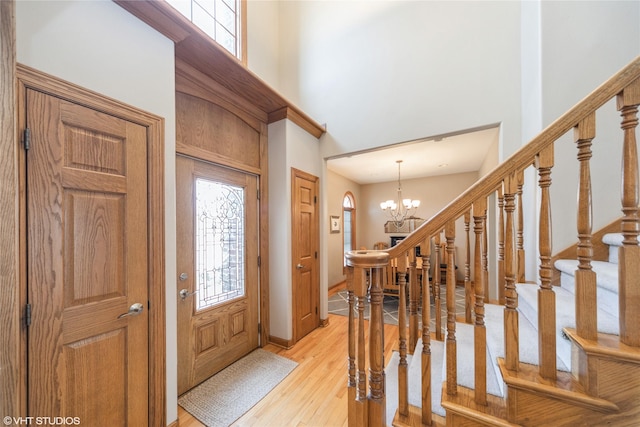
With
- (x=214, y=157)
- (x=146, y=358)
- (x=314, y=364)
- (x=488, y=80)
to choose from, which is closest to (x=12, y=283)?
(x=146, y=358)

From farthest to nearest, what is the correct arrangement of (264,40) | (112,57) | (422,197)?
(422,197)
(264,40)
(112,57)

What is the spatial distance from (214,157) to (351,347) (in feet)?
6.37

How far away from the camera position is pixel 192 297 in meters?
2.03

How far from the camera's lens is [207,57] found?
6.27 feet

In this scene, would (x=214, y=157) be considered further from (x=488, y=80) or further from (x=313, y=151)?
(x=488, y=80)

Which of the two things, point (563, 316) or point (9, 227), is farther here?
point (563, 316)

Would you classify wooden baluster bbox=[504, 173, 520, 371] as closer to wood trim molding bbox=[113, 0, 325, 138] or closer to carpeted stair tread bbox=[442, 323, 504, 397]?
carpeted stair tread bbox=[442, 323, 504, 397]

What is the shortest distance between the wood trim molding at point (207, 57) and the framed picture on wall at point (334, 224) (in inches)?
107

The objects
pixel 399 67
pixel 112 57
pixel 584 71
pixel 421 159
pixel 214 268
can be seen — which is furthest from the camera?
pixel 421 159

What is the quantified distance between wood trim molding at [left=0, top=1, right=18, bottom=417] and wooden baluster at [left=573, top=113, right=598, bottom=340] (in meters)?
2.30

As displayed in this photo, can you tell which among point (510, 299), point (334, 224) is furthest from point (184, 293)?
point (334, 224)

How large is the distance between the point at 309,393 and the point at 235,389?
0.63 metres

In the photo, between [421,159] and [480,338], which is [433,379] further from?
[421,159]

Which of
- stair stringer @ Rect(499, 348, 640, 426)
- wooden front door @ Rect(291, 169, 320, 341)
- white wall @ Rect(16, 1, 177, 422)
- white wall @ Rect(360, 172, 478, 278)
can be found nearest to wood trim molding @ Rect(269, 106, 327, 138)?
wooden front door @ Rect(291, 169, 320, 341)
